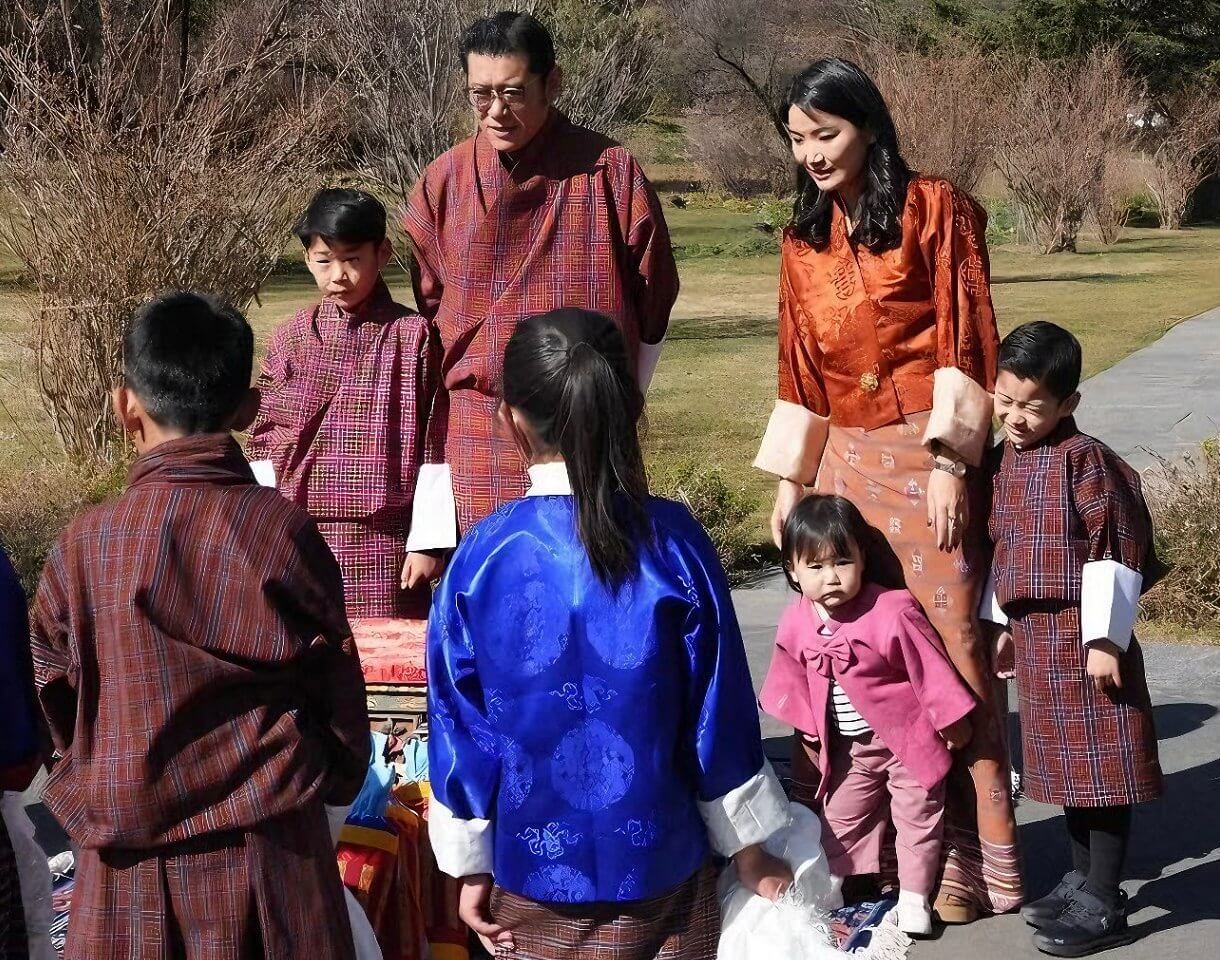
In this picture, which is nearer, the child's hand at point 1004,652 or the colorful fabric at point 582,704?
the colorful fabric at point 582,704

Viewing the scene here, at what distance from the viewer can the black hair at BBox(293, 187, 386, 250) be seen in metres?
3.84

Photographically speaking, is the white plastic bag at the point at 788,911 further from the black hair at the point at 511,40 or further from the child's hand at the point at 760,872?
the black hair at the point at 511,40

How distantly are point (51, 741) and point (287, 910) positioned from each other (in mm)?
545

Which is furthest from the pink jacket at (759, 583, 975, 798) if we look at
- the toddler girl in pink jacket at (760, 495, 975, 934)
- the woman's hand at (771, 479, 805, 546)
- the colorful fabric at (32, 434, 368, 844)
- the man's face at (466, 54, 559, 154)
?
the colorful fabric at (32, 434, 368, 844)

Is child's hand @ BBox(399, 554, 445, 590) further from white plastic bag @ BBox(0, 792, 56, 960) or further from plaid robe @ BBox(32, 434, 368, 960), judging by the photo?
plaid robe @ BBox(32, 434, 368, 960)

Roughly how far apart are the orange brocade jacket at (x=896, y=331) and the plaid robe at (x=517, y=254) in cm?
39

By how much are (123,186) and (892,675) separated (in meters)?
5.32

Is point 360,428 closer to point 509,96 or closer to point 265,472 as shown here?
point 265,472

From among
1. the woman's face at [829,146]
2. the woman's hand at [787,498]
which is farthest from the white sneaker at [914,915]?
the woman's face at [829,146]

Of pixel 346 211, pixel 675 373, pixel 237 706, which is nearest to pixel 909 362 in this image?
pixel 346 211

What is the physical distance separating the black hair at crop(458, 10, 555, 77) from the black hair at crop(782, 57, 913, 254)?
0.57 metres

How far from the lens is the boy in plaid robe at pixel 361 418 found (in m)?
3.88

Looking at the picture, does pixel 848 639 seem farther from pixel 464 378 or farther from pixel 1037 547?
pixel 464 378

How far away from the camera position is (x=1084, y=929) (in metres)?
3.42
